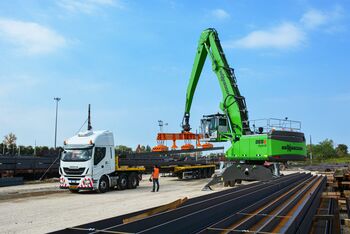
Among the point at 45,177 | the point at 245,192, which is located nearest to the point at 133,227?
the point at 245,192

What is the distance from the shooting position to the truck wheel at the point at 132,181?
20.1 m

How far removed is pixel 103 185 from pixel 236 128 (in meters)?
8.77

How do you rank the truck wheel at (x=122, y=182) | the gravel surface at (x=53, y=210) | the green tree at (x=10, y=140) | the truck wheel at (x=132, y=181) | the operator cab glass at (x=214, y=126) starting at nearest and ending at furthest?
the gravel surface at (x=53, y=210) → the truck wheel at (x=122, y=182) → the truck wheel at (x=132, y=181) → the operator cab glass at (x=214, y=126) → the green tree at (x=10, y=140)

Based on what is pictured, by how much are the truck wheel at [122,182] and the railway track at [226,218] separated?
32.8 ft

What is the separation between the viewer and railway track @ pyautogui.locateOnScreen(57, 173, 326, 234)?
542 centimetres

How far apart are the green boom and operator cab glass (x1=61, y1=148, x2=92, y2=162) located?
27.3ft

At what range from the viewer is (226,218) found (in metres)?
7.04

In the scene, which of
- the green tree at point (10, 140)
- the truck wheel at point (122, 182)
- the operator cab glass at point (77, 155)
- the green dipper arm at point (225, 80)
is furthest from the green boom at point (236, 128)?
the green tree at point (10, 140)

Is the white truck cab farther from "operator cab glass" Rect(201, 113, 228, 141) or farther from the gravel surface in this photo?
"operator cab glass" Rect(201, 113, 228, 141)

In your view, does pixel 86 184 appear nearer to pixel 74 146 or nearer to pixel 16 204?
pixel 74 146

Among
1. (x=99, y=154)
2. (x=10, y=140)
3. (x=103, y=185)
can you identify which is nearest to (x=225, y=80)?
(x=99, y=154)

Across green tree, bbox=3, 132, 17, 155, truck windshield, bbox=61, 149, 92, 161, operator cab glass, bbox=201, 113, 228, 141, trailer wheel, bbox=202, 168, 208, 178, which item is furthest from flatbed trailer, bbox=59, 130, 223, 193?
green tree, bbox=3, 132, 17, 155

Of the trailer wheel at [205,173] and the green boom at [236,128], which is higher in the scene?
the green boom at [236,128]

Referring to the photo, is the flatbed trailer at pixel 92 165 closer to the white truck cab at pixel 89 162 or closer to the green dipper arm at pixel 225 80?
the white truck cab at pixel 89 162
